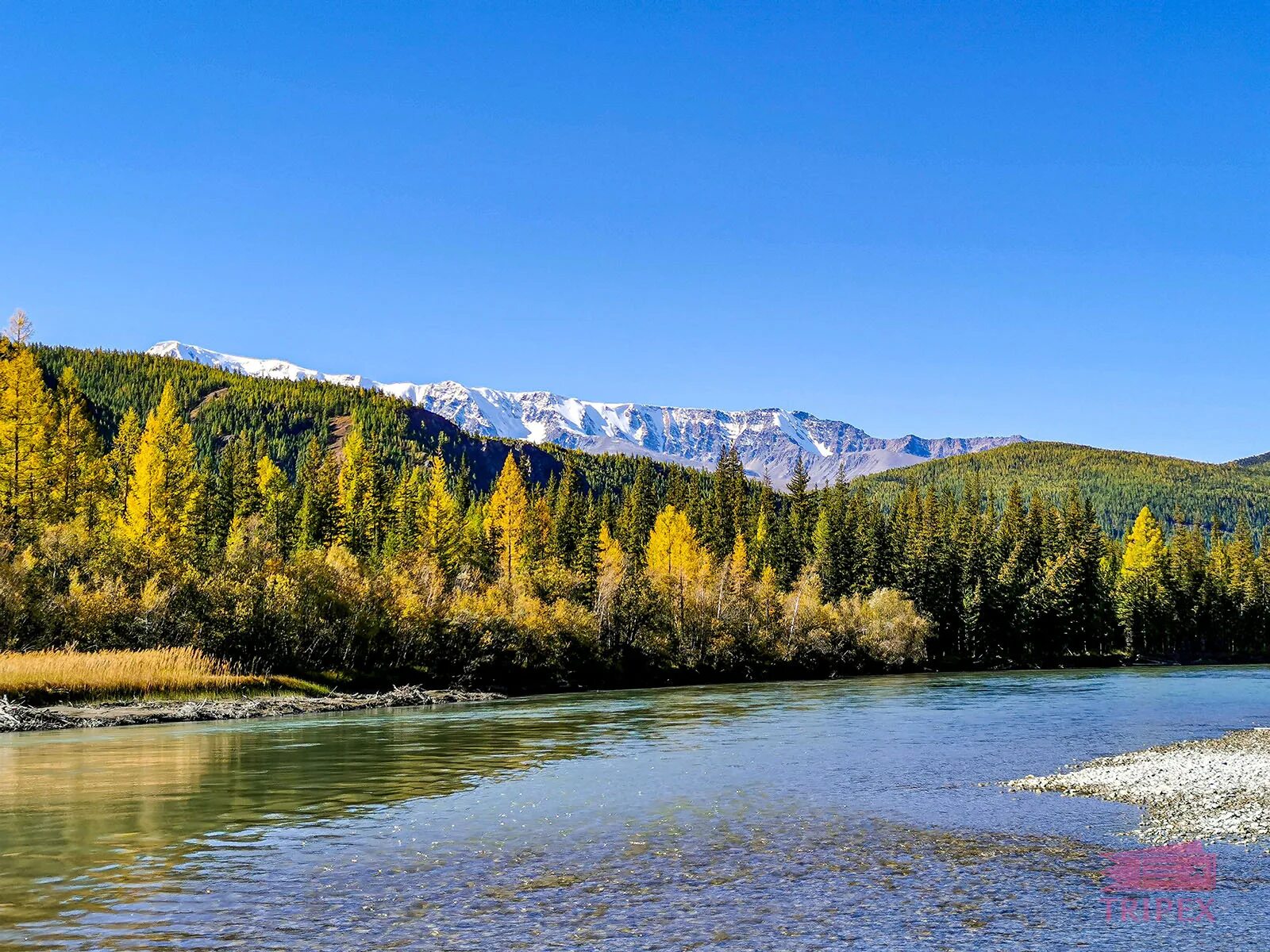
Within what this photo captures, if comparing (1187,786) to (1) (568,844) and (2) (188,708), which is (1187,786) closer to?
(1) (568,844)

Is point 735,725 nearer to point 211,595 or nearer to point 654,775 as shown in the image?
point 654,775

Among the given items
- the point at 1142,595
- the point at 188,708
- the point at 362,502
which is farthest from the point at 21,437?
the point at 1142,595

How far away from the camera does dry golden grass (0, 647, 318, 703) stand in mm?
48406

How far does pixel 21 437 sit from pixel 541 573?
40.9m

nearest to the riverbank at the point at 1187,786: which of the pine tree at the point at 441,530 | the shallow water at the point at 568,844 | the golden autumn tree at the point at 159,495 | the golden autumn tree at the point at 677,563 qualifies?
the shallow water at the point at 568,844

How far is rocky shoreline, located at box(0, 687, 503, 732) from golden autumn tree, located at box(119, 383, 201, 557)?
45.5 ft

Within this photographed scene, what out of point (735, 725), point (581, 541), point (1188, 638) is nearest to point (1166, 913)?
point (735, 725)

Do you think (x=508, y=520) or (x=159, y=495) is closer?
(x=159, y=495)

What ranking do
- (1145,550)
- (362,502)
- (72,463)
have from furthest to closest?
(1145,550), (362,502), (72,463)

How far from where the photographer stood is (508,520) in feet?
332

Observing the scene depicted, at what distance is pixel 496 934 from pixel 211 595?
52975 millimetres

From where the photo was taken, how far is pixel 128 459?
8588 cm

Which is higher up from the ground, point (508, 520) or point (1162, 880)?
point (508, 520)

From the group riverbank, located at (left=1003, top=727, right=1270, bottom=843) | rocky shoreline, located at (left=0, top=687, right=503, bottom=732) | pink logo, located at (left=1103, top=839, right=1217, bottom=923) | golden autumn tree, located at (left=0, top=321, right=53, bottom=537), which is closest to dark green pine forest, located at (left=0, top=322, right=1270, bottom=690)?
golden autumn tree, located at (left=0, top=321, right=53, bottom=537)
